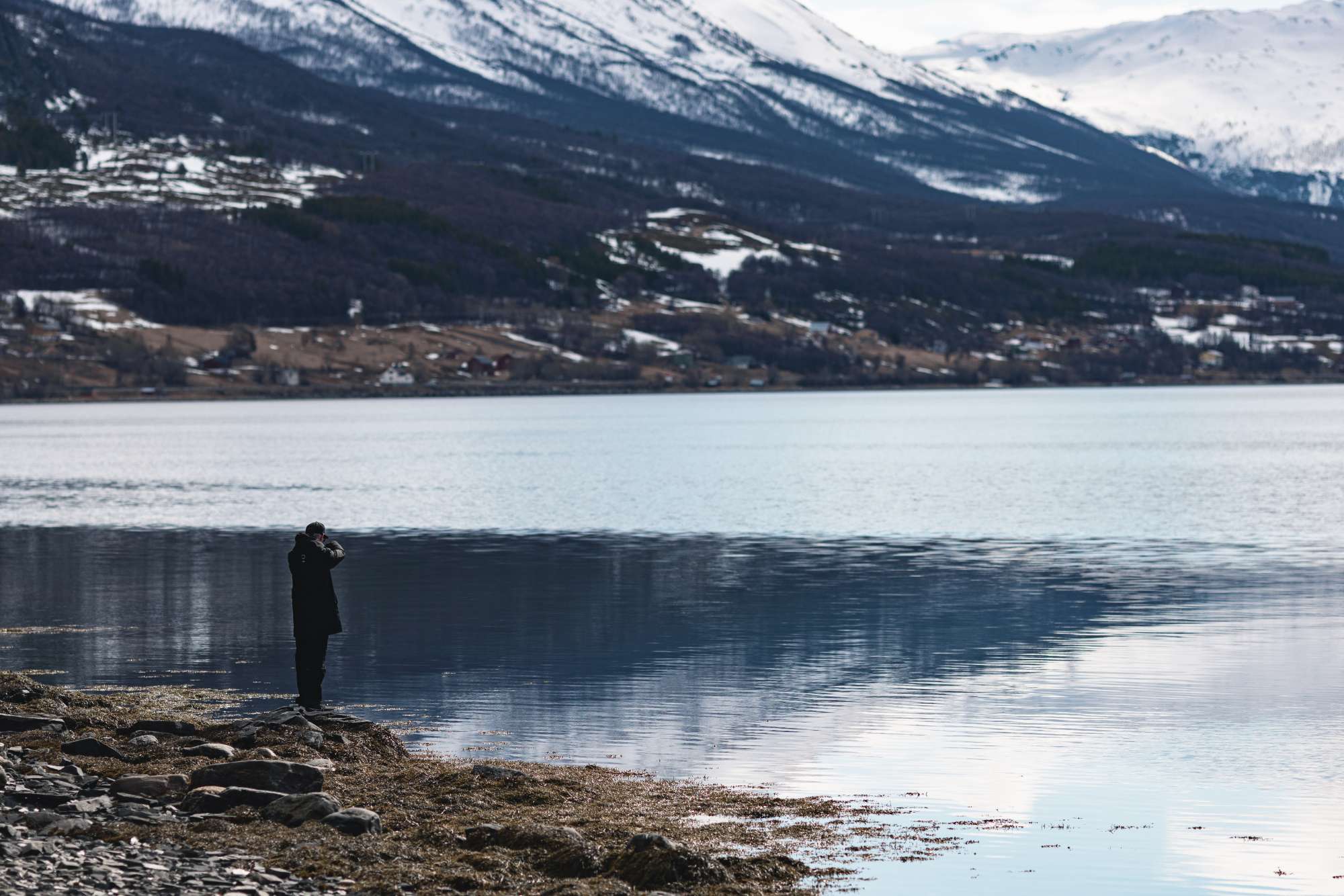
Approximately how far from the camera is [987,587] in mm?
47562

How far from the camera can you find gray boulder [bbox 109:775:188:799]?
22.1m

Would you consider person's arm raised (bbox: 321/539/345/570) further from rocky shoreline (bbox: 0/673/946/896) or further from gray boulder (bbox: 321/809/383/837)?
gray boulder (bbox: 321/809/383/837)

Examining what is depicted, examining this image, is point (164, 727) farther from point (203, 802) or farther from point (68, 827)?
point (68, 827)

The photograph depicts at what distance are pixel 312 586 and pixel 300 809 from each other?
276 inches

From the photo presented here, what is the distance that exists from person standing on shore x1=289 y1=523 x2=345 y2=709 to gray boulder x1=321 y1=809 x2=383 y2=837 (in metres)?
6.97

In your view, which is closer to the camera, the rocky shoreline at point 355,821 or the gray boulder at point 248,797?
the rocky shoreline at point 355,821

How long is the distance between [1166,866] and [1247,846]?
49.0 inches

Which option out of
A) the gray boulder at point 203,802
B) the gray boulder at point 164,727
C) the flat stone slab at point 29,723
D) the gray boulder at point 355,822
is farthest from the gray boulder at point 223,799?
the flat stone slab at point 29,723

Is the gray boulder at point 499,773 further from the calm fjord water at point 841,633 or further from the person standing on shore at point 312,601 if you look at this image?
the person standing on shore at point 312,601

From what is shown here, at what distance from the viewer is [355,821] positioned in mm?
20547

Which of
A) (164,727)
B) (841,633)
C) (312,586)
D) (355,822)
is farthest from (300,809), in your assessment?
(841,633)

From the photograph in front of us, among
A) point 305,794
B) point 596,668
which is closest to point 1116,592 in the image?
point 596,668

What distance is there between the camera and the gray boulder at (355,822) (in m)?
20.5

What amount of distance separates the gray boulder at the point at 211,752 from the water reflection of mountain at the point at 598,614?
5.20 meters
